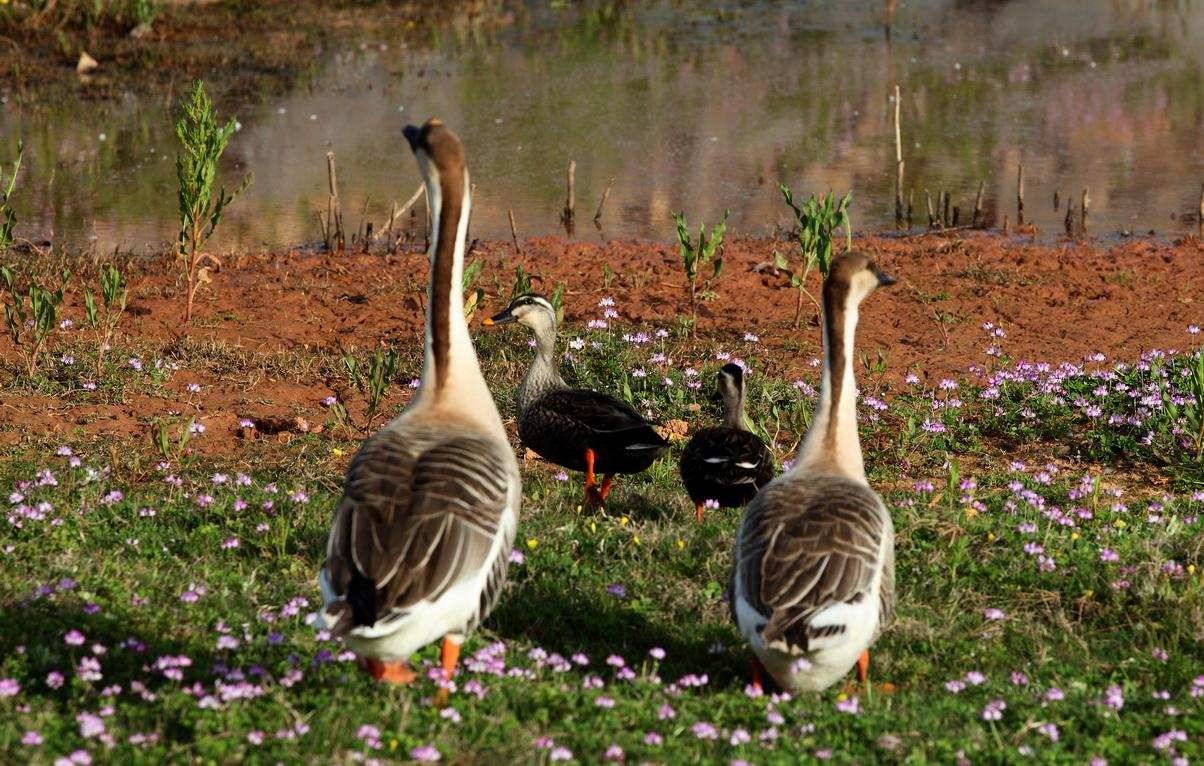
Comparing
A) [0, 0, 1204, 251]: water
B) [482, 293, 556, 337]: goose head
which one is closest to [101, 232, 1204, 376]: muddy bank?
[482, 293, 556, 337]: goose head

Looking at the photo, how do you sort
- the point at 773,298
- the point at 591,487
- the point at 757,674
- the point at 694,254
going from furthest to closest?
the point at 773,298
the point at 694,254
the point at 591,487
the point at 757,674

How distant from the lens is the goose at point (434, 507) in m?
5.39

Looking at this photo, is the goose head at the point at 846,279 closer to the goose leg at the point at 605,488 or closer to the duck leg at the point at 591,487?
the duck leg at the point at 591,487

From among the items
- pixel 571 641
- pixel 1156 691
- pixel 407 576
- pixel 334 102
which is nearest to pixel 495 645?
pixel 571 641

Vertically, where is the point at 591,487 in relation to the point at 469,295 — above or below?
below

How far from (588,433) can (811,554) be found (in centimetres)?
310

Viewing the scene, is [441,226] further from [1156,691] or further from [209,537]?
[1156,691]

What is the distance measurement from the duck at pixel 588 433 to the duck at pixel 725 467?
429 mm

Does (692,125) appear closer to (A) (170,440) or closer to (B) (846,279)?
(A) (170,440)

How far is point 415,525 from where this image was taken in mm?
5621

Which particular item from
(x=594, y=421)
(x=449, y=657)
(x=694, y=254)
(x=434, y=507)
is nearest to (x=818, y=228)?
(x=694, y=254)

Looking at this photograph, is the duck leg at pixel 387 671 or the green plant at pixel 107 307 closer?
the duck leg at pixel 387 671

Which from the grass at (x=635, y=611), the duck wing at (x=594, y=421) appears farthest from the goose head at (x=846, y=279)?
the duck wing at (x=594, y=421)

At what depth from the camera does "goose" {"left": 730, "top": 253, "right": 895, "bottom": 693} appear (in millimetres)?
5641
